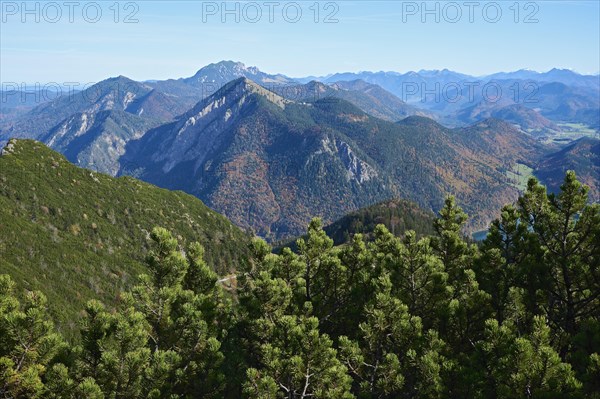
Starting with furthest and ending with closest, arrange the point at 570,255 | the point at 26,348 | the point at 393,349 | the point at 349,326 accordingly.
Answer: the point at 349,326
the point at 393,349
the point at 570,255
the point at 26,348

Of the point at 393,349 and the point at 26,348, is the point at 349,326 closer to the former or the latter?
the point at 393,349

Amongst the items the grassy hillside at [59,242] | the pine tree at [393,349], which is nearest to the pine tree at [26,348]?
the pine tree at [393,349]

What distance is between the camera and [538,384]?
1566 centimetres

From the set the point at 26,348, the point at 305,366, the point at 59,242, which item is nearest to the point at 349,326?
the point at 305,366

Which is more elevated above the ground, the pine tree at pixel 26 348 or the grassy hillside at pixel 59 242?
the pine tree at pixel 26 348

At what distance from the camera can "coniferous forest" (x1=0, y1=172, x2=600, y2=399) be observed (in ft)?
59.6

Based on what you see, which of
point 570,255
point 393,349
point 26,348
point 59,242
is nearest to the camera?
point 26,348

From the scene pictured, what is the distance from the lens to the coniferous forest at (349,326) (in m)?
18.2

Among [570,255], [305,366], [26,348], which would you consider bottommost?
[305,366]

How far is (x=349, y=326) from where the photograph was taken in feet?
89.4

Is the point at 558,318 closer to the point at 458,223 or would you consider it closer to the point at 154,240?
the point at 458,223

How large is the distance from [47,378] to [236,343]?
33.6 feet

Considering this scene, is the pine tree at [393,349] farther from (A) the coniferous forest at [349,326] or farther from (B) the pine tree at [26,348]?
(B) the pine tree at [26,348]

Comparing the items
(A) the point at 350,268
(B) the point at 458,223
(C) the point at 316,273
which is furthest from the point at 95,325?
(B) the point at 458,223
